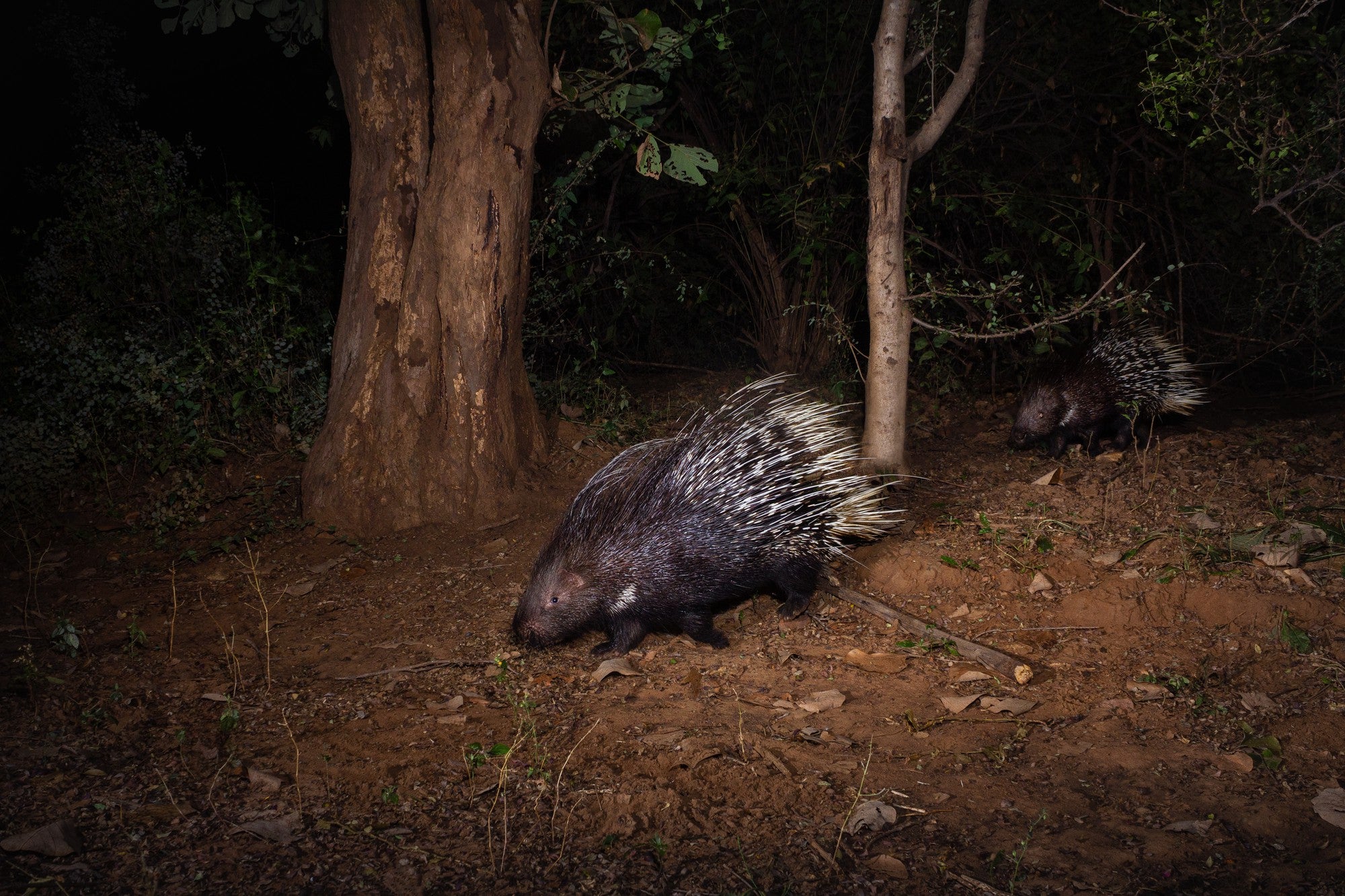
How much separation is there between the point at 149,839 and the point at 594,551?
2.01m

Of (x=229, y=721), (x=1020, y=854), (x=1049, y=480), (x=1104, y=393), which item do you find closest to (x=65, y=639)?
(x=229, y=721)

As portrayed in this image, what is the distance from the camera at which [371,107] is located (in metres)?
5.39

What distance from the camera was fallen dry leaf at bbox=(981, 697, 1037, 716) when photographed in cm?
358

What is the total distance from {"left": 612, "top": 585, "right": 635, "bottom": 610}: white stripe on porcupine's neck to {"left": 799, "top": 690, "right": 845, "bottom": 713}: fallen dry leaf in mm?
907

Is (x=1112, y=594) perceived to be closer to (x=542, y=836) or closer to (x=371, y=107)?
(x=542, y=836)

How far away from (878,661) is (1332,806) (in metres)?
1.60

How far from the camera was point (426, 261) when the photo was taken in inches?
214

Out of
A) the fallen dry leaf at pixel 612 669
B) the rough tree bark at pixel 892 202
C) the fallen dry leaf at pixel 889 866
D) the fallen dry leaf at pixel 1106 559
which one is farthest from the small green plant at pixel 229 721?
the fallen dry leaf at pixel 1106 559

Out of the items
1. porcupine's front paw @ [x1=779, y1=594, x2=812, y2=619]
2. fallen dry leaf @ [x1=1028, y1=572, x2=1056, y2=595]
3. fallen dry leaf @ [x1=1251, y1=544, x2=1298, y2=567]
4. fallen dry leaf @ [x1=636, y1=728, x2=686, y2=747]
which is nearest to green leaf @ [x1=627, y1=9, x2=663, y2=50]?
porcupine's front paw @ [x1=779, y1=594, x2=812, y2=619]

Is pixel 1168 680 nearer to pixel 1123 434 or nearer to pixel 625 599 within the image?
pixel 625 599

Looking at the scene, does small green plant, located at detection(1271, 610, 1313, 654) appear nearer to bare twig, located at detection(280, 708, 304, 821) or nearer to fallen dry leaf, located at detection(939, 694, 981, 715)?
fallen dry leaf, located at detection(939, 694, 981, 715)

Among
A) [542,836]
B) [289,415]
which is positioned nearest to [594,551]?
[542,836]

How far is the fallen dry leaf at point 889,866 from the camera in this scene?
8.45 feet

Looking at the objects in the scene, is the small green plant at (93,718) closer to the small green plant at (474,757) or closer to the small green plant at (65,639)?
the small green plant at (65,639)
